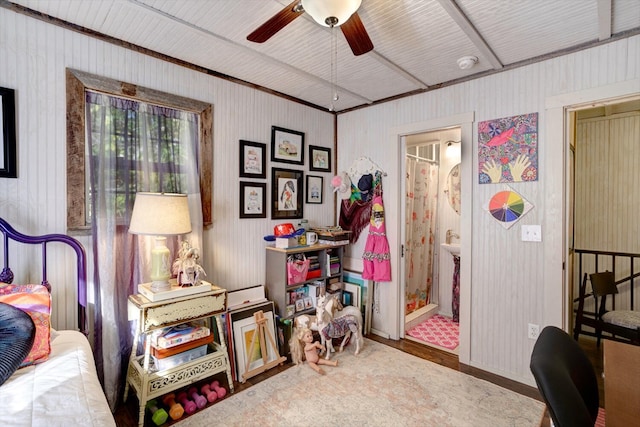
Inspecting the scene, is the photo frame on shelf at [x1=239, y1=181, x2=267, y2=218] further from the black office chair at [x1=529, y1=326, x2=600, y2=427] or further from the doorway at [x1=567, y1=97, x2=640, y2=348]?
the doorway at [x1=567, y1=97, x2=640, y2=348]

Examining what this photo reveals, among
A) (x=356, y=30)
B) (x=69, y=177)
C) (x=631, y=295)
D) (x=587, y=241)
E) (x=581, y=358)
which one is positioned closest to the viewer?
(x=581, y=358)

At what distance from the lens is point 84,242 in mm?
2016

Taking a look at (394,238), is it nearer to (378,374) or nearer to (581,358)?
(378,374)

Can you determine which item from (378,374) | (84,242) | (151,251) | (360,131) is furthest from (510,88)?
(84,242)

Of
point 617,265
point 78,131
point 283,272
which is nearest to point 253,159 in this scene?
point 283,272

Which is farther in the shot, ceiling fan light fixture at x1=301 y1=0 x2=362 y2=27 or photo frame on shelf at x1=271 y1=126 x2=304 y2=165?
photo frame on shelf at x1=271 y1=126 x2=304 y2=165

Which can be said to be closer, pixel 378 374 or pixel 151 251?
pixel 151 251

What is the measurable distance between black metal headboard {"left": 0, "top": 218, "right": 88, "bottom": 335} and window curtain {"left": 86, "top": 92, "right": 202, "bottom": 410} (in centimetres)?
13

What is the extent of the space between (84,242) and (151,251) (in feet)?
1.29

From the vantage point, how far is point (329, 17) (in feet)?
4.58

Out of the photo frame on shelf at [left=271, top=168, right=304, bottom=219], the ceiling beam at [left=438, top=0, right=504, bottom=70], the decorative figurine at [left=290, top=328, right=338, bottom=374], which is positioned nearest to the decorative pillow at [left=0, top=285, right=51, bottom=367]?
the decorative figurine at [left=290, top=328, right=338, bottom=374]

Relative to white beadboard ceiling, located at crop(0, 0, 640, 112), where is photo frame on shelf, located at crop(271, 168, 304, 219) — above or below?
below

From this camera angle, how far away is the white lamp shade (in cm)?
193

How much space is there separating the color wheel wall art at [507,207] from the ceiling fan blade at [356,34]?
5.45 ft
